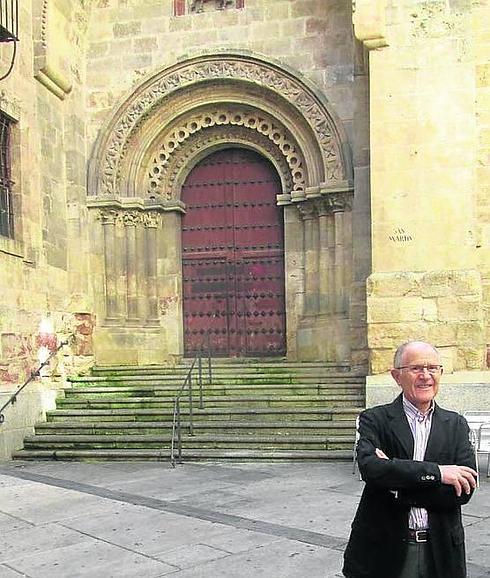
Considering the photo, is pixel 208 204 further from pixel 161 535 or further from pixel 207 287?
pixel 161 535

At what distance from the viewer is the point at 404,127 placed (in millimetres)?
10383

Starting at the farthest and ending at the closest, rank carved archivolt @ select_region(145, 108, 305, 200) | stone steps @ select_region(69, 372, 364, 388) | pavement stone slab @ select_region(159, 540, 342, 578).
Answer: carved archivolt @ select_region(145, 108, 305, 200)
stone steps @ select_region(69, 372, 364, 388)
pavement stone slab @ select_region(159, 540, 342, 578)

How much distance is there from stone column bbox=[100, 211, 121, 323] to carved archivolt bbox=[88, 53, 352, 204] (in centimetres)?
43

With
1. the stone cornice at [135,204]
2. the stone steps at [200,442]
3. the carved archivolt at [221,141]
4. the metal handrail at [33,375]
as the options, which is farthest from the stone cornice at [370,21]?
the metal handrail at [33,375]

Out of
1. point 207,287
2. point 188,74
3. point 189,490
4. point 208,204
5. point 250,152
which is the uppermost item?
point 188,74

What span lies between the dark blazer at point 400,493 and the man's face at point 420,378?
0.07 metres

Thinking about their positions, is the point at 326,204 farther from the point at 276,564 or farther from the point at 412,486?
the point at 412,486

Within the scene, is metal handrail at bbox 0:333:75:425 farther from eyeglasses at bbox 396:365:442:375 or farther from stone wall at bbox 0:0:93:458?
eyeglasses at bbox 396:365:442:375

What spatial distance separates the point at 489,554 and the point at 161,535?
2.27m

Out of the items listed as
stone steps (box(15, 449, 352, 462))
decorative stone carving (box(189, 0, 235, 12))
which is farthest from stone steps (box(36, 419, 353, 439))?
decorative stone carving (box(189, 0, 235, 12))

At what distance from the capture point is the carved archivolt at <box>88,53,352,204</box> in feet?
40.1

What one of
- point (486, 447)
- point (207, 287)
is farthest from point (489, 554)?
point (207, 287)

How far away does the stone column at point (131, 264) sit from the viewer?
1312cm

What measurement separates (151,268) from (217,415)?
378 centimetres
